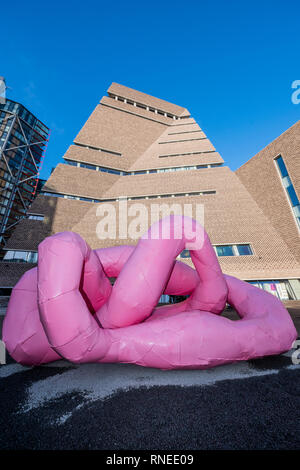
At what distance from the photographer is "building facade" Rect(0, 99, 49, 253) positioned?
34.8m

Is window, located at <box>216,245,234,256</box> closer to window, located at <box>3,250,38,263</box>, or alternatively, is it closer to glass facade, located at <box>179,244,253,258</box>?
glass facade, located at <box>179,244,253,258</box>

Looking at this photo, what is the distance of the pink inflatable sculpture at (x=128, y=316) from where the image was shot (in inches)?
73.4

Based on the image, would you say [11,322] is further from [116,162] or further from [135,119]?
[135,119]

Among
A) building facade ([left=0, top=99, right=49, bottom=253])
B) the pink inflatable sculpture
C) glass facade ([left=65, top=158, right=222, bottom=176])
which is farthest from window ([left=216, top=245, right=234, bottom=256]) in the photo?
building facade ([left=0, top=99, right=49, bottom=253])

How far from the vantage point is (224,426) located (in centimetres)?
142

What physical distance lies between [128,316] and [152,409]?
0.87m

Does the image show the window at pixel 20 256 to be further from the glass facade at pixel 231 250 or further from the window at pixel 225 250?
the window at pixel 225 250

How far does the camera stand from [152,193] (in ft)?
72.2

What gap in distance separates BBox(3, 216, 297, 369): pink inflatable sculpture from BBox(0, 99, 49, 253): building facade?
1381 inches

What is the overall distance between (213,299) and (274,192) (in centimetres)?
1897

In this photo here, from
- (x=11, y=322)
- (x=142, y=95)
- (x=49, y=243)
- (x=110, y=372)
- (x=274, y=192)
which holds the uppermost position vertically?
(x=142, y=95)

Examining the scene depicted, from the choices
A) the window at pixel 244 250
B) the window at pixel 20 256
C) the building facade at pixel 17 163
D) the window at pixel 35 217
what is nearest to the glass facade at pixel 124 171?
the window at pixel 35 217

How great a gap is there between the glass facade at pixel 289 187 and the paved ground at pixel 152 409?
1752 centimetres

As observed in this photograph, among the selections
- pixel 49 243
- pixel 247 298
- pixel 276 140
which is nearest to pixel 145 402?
pixel 49 243
